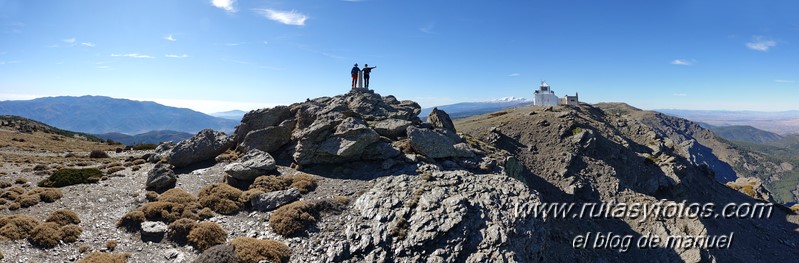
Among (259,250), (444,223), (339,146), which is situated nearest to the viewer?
(259,250)

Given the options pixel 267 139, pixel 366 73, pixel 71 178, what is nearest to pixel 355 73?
pixel 366 73

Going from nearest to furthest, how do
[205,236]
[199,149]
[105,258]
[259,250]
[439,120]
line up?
[105,258]
[259,250]
[205,236]
[199,149]
[439,120]

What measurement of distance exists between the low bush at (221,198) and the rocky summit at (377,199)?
131 mm

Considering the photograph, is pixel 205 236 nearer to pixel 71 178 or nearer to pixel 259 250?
pixel 259 250

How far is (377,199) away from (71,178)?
83.1ft

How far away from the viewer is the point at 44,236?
65.2ft

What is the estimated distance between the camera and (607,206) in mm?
40062

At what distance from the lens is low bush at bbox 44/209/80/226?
72.2 feet

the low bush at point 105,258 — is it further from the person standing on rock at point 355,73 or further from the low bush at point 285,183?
the person standing on rock at point 355,73

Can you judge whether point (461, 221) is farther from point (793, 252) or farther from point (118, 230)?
point (793, 252)

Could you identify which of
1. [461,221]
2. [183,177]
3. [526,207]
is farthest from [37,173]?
[526,207]

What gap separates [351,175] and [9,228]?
1988 cm

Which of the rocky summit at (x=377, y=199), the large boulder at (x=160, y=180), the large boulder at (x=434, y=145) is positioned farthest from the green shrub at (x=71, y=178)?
the large boulder at (x=434, y=145)

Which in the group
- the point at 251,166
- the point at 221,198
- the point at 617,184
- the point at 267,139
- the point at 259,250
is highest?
the point at 267,139
